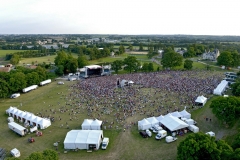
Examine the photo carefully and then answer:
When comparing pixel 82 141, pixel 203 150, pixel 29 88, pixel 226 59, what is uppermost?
pixel 226 59

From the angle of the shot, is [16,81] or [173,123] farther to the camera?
[16,81]

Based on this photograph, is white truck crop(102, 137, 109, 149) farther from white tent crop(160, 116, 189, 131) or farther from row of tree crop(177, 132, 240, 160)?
row of tree crop(177, 132, 240, 160)

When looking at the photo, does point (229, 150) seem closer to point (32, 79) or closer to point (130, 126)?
point (130, 126)

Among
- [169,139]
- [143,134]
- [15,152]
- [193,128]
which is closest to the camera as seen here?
[15,152]

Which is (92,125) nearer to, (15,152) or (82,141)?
(82,141)

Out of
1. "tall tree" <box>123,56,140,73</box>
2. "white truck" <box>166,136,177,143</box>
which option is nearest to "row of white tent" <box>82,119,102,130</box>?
"white truck" <box>166,136,177,143</box>

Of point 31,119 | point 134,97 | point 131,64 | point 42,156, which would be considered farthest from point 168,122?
point 131,64

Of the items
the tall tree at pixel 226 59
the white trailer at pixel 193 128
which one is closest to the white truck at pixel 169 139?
the white trailer at pixel 193 128
